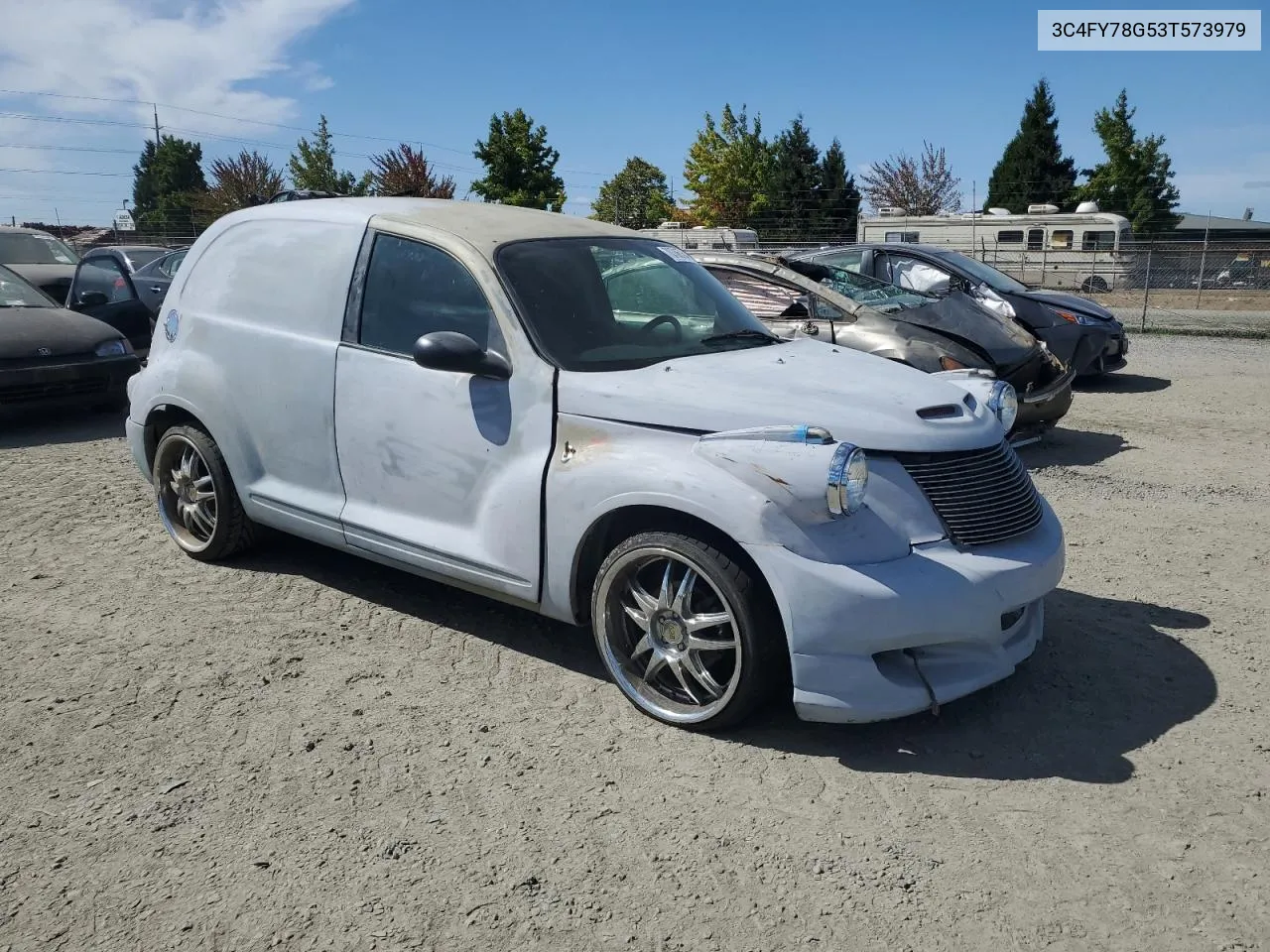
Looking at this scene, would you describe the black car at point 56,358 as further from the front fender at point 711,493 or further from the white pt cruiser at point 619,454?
the front fender at point 711,493

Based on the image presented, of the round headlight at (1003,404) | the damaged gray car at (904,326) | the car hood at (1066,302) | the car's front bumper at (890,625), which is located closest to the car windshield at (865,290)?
the damaged gray car at (904,326)

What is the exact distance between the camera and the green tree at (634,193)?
180ft

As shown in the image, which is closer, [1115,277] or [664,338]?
[664,338]

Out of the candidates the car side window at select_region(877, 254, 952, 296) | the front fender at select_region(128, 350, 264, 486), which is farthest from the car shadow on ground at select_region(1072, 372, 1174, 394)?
the front fender at select_region(128, 350, 264, 486)

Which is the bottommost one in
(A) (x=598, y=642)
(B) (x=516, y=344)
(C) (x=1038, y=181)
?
(A) (x=598, y=642)

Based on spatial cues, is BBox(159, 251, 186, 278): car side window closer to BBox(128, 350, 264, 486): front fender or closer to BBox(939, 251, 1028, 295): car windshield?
BBox(128, 350, 264, 486): front fender

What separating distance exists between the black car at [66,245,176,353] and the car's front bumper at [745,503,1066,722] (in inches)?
360

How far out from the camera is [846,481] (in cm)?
327

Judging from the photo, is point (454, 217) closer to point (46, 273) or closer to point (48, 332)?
point (48, 332)

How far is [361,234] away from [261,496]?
4.38 ft

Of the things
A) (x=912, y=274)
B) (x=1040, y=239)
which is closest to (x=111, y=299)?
(x=912, y=274)

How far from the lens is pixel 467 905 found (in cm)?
273

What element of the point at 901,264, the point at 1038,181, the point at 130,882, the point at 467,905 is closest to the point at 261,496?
the point at 130,882

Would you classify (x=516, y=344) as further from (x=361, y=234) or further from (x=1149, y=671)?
(x=1149, y=671)
